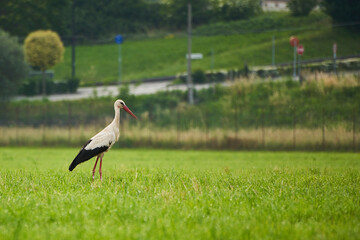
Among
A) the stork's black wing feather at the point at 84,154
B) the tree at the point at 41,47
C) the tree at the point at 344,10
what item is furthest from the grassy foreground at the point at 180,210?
the tree at the point at 344,10

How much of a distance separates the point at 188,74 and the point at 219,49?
26561mm

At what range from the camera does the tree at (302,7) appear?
73750 mm

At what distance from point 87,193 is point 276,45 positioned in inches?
2193

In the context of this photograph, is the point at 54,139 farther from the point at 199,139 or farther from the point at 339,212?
the point at 339,212

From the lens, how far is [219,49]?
225 ft

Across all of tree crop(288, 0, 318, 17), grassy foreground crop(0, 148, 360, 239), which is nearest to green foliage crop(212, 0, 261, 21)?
tree crop(288, 0, 318, 17)

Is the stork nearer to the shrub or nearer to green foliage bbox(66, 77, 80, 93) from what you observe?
the shrub

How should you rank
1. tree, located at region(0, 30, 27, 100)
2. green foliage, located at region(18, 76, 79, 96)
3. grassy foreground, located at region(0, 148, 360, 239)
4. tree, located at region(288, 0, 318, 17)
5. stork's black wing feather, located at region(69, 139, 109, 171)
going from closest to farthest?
grassy foreground, located at region(0, 148, 360, 239) < stork's black wing feather, located at region(69, 139, 109, 171) < tree, located at region(0, 30, 27, 100) < green foliage, located at region(18, 76, 79, 96) < tree, located at region(288, 0, 318, 17)

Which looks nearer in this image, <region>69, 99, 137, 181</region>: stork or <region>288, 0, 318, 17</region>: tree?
<region>69, 99, 137, 181</region>: stork

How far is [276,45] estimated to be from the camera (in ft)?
208

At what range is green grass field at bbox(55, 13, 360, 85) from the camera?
196 feet

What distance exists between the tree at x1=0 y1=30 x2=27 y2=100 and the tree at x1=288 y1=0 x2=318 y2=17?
128 feet

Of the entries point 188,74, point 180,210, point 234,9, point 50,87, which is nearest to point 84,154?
point 180,210

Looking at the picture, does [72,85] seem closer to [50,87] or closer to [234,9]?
[50,87]
